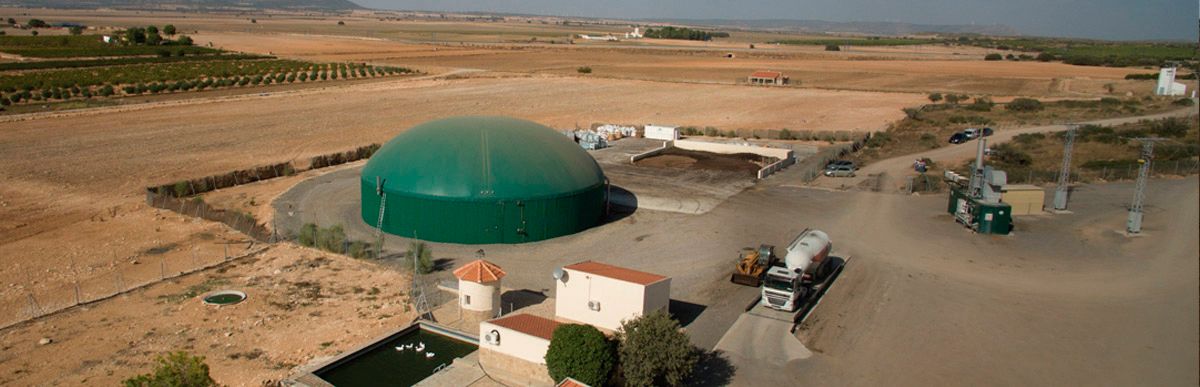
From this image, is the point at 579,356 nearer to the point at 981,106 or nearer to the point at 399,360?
the point at 399,360

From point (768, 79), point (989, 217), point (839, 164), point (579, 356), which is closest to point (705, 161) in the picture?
point (839, 164)

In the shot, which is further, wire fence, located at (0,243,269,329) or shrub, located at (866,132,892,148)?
shrub, located at (866,132,892,148)

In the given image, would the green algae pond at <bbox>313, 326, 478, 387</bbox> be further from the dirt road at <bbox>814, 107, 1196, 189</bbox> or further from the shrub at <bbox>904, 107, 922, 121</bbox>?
the shrub at <bbox>904, 107, 922, 121</bbox>

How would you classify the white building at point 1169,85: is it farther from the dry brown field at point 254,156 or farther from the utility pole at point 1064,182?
the utility pole at point 1064,182

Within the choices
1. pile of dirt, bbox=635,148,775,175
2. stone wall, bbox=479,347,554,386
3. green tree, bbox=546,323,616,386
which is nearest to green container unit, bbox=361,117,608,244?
stone wall, bbox=479,347,554,386

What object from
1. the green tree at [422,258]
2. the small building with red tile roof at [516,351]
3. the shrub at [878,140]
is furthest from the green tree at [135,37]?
the small building with red tile roof at [516,351]

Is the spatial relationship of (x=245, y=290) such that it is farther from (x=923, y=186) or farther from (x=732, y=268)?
(x=923, y=186)

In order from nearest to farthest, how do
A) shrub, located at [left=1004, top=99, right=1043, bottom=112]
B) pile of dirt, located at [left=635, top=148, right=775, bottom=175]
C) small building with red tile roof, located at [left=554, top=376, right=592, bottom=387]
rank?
small building with red tile roof, located at [left=554, top=376, right=592, bottom=387] < pile of dirt, located at [left=635, top=148, right=775, bottom=175] < shrub, located at [left=1004, top=99, right=1043, bottom=112]
